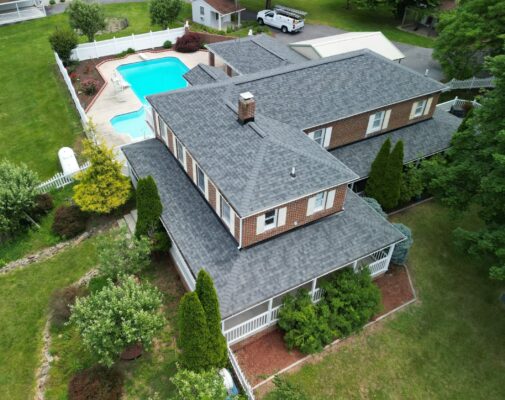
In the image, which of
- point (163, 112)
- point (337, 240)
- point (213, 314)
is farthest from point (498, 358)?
point (163, 112)

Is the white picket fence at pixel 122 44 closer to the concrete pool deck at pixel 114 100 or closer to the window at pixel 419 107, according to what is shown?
the concrete pool deck at pixel 114 100

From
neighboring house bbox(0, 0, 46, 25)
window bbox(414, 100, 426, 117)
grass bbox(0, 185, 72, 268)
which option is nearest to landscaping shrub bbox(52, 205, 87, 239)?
grass bbox(0, 185, 72, 268)

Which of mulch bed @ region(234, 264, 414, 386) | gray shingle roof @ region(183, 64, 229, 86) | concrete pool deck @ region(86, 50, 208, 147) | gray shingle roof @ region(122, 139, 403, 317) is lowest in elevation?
mulch bed @ region(234, 264, 414, 386)

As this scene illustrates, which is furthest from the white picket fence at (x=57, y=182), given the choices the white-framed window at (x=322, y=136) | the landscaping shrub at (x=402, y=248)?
the landscaping shrub at (x=402, y=248)

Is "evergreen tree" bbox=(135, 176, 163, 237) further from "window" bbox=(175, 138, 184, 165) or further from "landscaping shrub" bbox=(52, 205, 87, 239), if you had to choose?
"landscaping shrub" bbox=(52, 205, 87, 239)

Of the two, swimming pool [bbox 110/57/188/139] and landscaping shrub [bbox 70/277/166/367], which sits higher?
landscaping shrub [bbox 70/277/166/367]

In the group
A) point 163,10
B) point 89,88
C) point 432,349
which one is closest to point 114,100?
point 89,88
